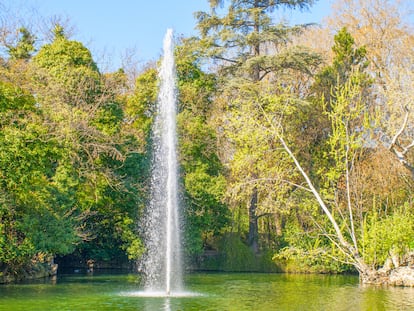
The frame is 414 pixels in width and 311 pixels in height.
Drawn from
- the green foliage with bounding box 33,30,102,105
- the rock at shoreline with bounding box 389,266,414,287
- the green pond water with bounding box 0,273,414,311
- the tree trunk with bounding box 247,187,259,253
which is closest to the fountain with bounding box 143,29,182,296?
the green pond water with bounding box 0,273,414,311

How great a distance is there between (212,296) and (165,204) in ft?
14.9

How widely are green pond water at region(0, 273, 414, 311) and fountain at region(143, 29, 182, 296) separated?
2.61 ft

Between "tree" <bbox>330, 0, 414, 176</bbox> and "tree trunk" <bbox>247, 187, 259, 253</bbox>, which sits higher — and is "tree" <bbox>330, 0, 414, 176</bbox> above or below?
above

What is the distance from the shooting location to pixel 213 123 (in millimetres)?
32250

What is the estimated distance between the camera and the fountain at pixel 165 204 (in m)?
18.1

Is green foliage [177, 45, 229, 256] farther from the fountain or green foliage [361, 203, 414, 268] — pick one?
green foliage [361, 203, 414, 268]

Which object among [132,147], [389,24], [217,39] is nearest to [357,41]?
[389,24]

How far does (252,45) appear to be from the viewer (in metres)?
32.7

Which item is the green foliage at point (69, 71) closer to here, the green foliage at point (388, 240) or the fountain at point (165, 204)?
the fountain at point (165, 204)

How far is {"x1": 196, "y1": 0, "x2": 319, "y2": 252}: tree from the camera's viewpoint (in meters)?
30.9

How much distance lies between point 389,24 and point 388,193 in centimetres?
1065

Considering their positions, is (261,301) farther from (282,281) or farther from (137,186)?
(137,186)

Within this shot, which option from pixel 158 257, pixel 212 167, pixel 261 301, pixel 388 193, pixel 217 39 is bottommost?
pixel 261 301

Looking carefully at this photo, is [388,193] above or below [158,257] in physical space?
above
